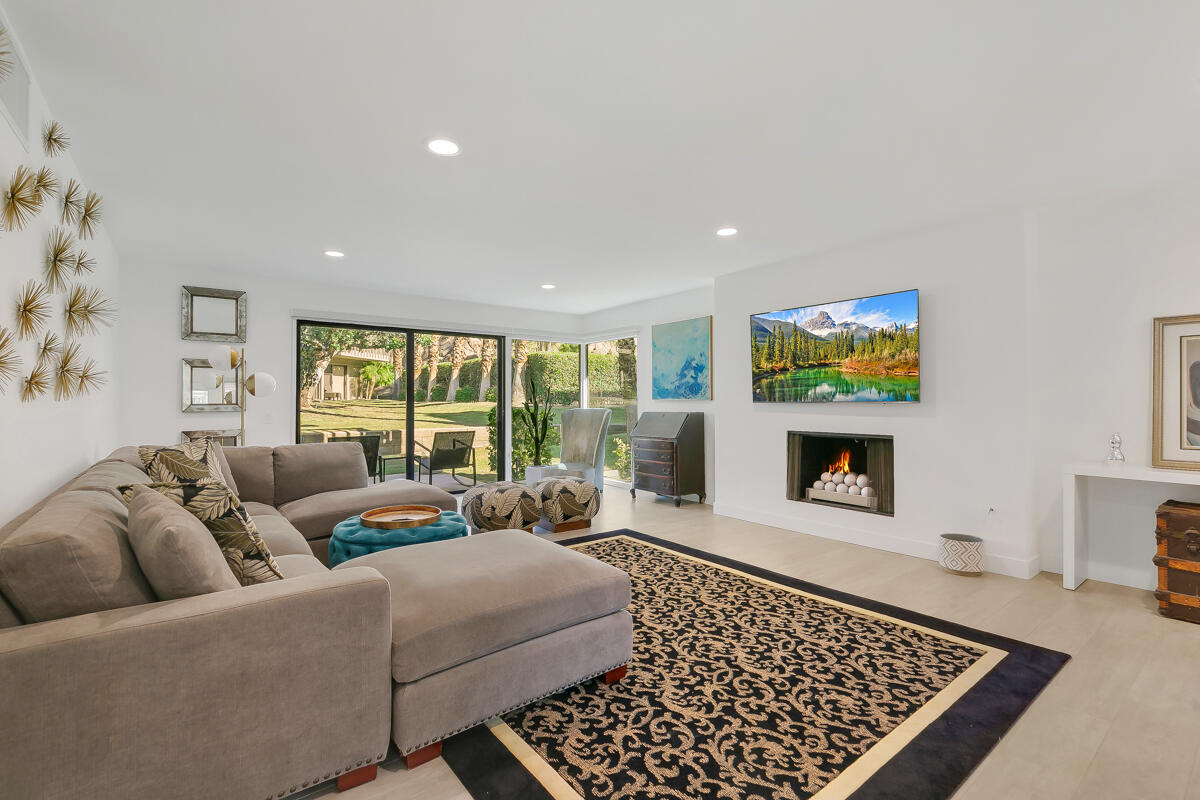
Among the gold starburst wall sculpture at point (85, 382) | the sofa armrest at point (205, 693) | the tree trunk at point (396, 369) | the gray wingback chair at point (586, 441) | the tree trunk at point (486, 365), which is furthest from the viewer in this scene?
the tree trunk at point (486, 365)

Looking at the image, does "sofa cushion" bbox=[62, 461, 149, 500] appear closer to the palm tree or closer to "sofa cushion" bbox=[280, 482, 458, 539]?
"sofa cushion" bbox=[280, 482, 458, 539]

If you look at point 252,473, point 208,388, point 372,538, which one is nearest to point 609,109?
point 372,538

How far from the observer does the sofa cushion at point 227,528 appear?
5.67 ft

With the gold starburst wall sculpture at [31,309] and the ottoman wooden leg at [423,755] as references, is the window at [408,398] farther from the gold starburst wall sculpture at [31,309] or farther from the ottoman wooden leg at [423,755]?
the ottoman wooden leg at [423,755]

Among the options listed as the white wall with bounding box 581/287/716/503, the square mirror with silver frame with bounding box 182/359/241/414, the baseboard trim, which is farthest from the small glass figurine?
the square mirror with silver frame with bounding box 182/359/241/414

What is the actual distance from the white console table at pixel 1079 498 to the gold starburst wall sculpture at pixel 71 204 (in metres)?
5.56

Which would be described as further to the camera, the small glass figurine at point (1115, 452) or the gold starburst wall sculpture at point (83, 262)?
the small glass figurine at point (1115, 452)

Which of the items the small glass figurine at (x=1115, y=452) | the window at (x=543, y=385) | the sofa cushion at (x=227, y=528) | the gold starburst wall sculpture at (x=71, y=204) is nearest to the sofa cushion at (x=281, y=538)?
the sofa cushion at (x=227, y=528)

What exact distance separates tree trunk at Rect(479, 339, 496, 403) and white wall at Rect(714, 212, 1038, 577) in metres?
3.68

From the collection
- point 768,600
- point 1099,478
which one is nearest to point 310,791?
point 768,600

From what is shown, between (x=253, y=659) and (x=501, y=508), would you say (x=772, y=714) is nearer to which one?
(x=253, y=659)

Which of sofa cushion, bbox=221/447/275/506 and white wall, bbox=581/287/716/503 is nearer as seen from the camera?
sofa cushion, bbox=221/447/275/506

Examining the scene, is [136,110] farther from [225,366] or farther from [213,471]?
[225,366]

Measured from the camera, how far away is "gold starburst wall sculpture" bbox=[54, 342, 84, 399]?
7.80ft
